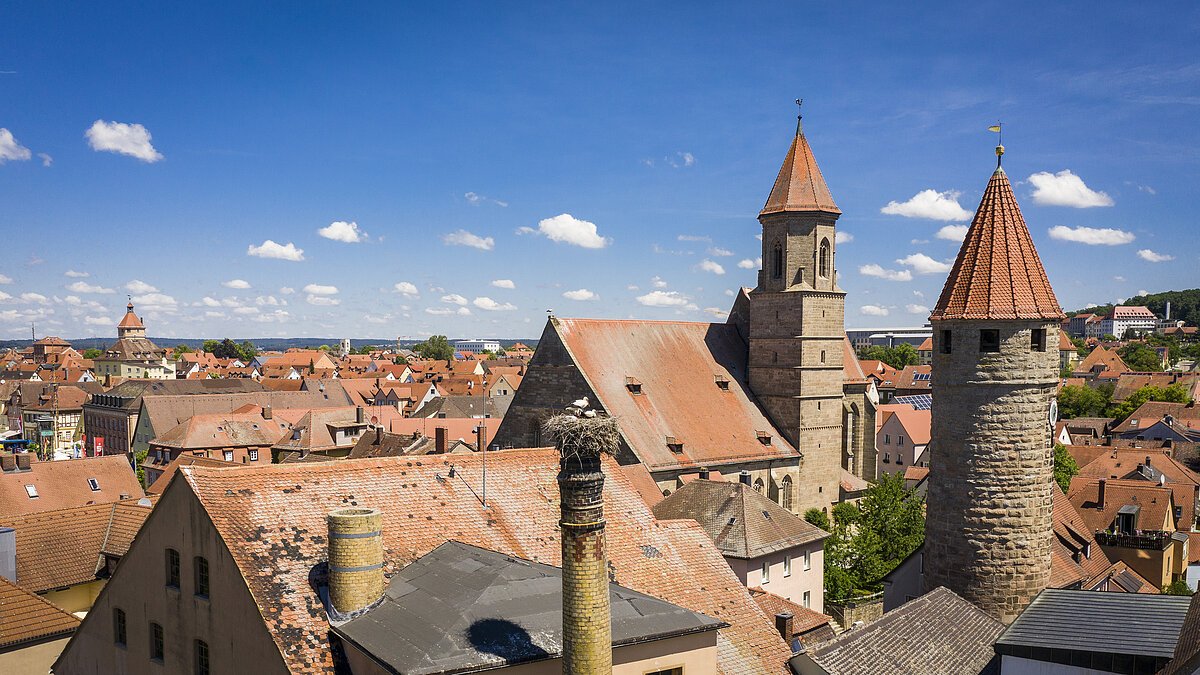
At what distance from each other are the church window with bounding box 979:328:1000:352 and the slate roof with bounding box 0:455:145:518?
35578mm

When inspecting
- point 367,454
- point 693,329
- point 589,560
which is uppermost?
point 693,329

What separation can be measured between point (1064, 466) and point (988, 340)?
31.6 metres

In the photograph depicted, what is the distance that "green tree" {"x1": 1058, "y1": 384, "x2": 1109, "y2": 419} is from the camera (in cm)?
8912

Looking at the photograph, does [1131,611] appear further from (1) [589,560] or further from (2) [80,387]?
(2) [80,387]

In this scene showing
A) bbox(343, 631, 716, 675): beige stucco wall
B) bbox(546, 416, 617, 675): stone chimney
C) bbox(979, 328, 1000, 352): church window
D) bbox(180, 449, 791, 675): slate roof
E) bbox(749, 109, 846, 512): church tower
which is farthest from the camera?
bbox(749, 109, 846, 512): church tower

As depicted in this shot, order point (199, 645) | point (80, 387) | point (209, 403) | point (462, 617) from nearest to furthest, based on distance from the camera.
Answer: point (462, 617), point (199, 645), point (209, 403), point (80, 387)

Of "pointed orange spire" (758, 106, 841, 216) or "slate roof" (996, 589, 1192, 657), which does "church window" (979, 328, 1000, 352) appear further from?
"pointed orange spire" (758, 106, 841, 216)

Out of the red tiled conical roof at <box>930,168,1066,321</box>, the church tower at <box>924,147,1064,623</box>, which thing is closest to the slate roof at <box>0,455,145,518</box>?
the church tower at <box>924,147,1064,623</box>

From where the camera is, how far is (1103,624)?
16.8 metres

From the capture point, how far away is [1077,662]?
1605cm

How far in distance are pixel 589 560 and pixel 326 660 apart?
4.27 m

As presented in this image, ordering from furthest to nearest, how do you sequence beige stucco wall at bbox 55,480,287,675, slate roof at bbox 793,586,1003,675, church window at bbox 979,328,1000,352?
church window at bbox 979,328,1000,352 → slate roof at bbox 793,586,1003,675 → beige stucco wall at bbox 55,480,287,675

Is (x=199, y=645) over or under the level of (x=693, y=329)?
under

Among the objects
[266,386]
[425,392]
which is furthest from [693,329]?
[266,386]
